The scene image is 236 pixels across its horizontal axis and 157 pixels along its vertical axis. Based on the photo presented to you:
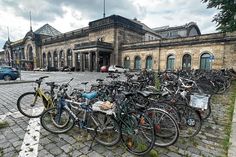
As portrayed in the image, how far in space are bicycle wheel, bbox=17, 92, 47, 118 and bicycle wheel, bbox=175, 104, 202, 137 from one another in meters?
3.67

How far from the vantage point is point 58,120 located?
149 inches

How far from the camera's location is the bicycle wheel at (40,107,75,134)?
3708 mm

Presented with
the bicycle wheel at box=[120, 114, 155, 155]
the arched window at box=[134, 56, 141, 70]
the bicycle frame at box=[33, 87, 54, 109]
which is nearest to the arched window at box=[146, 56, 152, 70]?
the arched window at box=[134, 56, 141, 70]

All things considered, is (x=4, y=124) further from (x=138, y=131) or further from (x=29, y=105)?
(x=138, y=131)

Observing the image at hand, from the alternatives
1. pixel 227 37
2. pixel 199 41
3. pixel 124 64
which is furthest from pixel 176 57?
pixel 124 64

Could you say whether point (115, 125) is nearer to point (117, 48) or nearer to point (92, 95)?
point (92, 95)

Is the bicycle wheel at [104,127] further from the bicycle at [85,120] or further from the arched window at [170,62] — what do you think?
the arched window at [170,62]

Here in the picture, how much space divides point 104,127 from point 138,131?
689 millimetres

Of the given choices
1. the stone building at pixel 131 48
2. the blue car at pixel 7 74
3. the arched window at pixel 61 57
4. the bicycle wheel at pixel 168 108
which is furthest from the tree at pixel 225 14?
the arched window at pixel 61 57

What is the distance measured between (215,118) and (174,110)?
6.61 ft

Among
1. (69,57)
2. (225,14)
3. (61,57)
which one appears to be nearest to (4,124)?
(225,14)

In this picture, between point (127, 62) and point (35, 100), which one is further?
point (127, 62)

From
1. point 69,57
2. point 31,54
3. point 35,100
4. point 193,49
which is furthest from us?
point 31,54

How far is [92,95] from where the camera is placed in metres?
3.57
